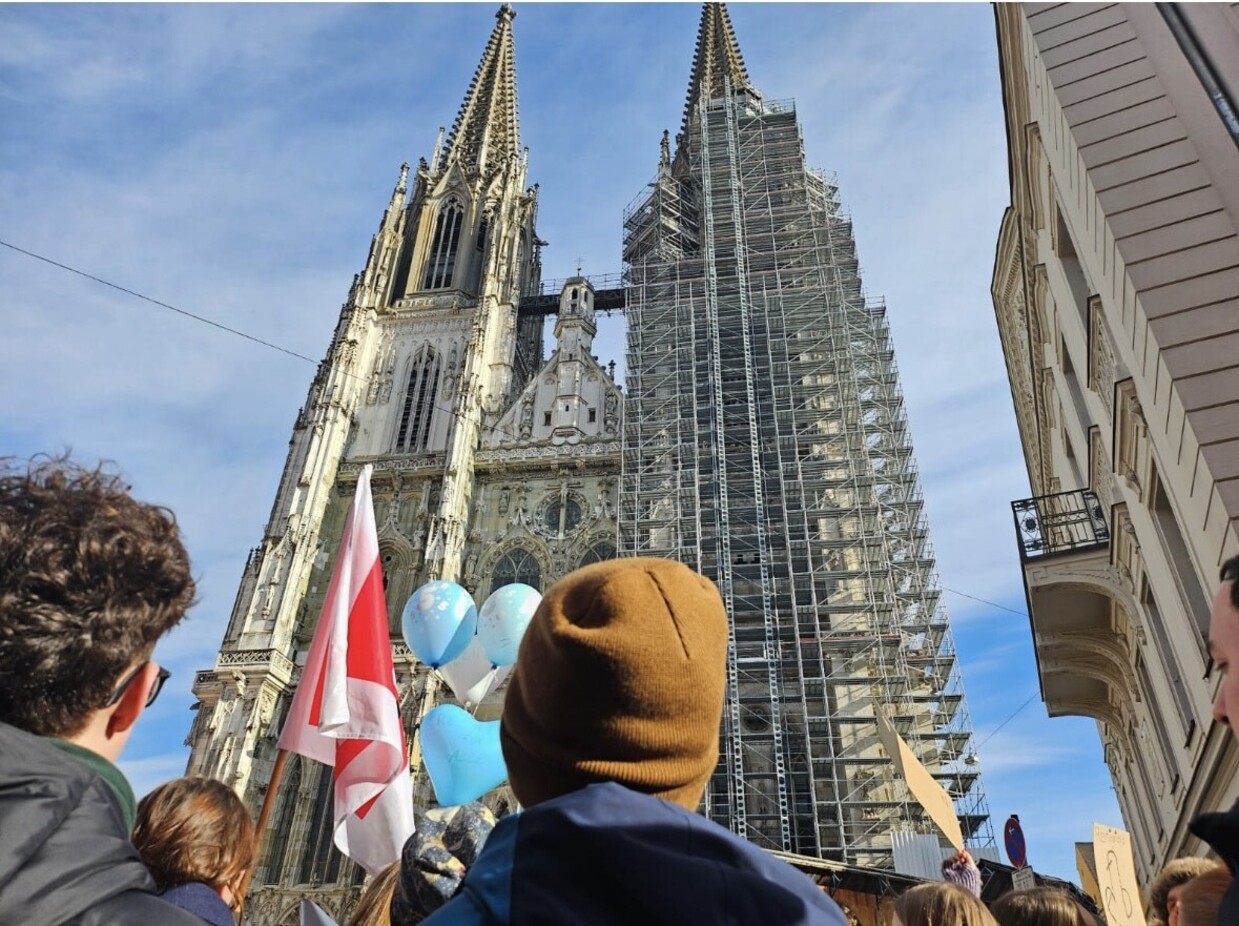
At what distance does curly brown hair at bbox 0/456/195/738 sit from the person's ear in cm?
5

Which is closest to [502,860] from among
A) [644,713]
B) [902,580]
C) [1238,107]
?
[644,713]

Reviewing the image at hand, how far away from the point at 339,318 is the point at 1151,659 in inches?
1199

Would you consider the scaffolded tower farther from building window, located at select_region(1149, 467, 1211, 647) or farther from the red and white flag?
the red and white flag

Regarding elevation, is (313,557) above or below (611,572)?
above

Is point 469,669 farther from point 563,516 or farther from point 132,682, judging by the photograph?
point 563,516

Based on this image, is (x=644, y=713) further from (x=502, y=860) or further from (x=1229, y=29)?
(x=1229, y=29)

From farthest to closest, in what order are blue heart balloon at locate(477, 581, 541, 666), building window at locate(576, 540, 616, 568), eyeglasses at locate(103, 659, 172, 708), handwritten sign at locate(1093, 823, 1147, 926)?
building window at locate(576, 540, 616, 568) → blue heart balloon at locate(477, 581, 541, 666) → handwritten sign at locate(1093, 823, 1147, 926) → eyeglasses at locate(103, 659, 172, 708)

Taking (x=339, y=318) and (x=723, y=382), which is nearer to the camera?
(x=723, y=382)

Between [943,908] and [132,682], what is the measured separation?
2.40 meters

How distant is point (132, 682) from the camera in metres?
1.73

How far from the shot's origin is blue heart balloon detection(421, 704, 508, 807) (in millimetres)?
9078

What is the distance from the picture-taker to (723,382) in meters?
28.8

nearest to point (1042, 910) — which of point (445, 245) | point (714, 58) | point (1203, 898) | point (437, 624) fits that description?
point (1203, 898)

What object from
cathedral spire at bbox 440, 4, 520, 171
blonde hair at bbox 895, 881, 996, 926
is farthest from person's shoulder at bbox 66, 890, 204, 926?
cathedral spire at bbox 440, 4, 520, 171
